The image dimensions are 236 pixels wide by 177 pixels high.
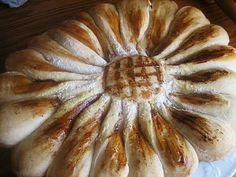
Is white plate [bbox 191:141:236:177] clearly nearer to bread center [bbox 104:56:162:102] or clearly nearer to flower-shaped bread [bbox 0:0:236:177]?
flower-shaped bread [bbox 0:0:236:177]

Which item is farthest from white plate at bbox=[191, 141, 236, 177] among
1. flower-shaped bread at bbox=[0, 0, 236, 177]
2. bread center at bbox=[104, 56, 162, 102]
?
bread center at bbox=[104, 56, 162, 102]

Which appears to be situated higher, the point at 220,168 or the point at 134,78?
the point at 134,78

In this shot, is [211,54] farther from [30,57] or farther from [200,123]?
[30,57]

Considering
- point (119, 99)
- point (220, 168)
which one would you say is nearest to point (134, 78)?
point (119, 99)

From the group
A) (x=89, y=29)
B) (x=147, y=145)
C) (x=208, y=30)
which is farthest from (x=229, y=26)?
(x=147, y=145)

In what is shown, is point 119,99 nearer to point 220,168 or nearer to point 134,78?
point 134,78

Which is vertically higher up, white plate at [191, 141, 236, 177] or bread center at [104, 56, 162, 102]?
bread center at [104, 56, 162, 102]
